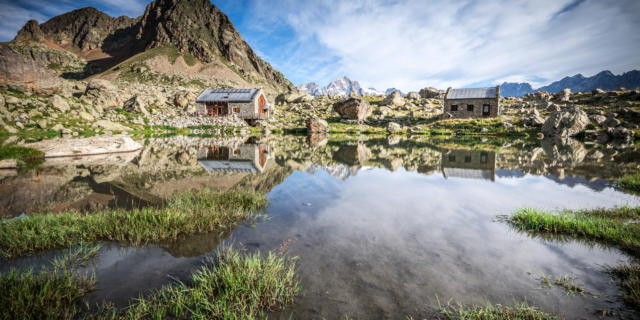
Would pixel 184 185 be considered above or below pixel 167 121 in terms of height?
below

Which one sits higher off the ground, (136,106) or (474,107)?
(474,107)

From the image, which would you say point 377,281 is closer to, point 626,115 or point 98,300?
point 98,300

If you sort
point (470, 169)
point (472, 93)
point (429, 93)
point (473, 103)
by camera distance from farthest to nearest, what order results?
point (429, 93) < point (472, 93) < point (473, 103) < point (470, 169)

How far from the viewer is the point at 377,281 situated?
4668mm

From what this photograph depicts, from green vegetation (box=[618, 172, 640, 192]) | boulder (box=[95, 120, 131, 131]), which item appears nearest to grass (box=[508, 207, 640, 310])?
green vegetation (box=[618, 172, 640, 192])

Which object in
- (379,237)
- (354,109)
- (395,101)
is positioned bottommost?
(379,237)

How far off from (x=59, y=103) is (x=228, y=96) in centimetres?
3225

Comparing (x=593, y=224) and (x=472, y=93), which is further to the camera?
(x=472, y=93)

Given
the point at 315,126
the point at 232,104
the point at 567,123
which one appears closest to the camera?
the point at 567,123

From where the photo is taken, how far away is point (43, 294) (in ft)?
12.4

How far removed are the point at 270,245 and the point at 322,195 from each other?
4.57 meters

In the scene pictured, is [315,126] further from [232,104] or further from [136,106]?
[136,106]

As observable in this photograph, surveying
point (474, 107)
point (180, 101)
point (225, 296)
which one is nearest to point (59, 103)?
point (180, 101)

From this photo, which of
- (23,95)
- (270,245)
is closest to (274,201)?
(270,245)
